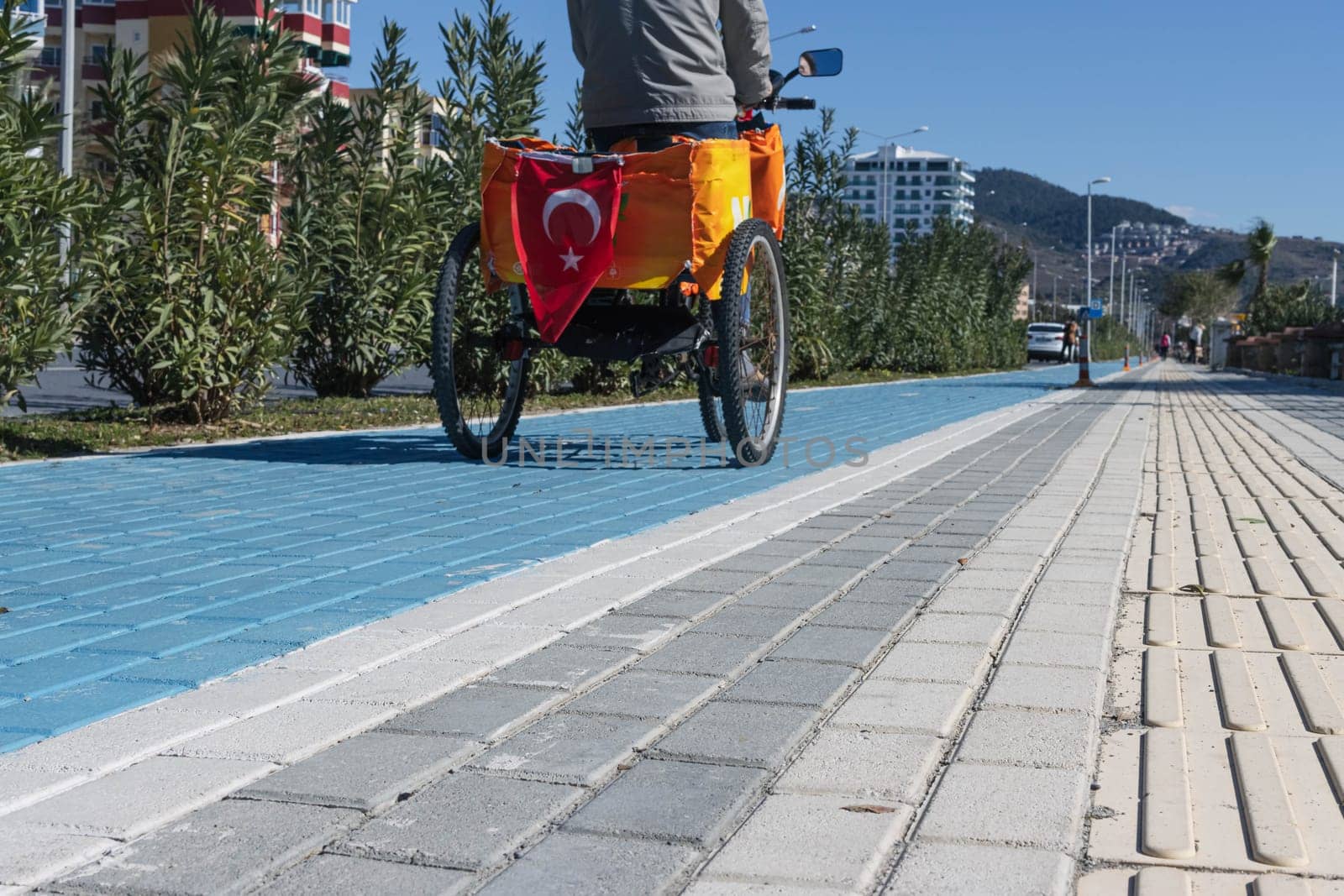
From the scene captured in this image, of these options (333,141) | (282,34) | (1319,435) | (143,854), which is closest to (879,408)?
(1319,435)

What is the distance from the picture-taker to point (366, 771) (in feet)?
8.94

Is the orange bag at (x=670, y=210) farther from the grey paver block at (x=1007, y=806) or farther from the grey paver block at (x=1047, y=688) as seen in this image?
the grey paver block at (x=1007, y=806)

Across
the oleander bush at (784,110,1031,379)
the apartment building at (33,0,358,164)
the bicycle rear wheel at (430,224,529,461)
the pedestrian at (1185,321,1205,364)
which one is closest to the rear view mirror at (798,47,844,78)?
the bicycle rear wheel at (430,224,529,461)

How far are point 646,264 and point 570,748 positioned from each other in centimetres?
476

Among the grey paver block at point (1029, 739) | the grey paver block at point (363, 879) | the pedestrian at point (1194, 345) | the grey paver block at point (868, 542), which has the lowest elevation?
the grey paver block at point (363, 879)

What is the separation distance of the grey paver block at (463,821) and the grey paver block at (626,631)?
1100 mm

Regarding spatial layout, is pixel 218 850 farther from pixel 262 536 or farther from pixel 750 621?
pixel 262 536

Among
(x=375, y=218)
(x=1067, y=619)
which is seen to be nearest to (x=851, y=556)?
(x=1067, y=619)

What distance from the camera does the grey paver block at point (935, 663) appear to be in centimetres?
350

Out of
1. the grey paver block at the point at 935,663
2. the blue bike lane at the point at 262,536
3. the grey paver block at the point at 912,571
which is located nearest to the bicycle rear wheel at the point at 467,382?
the blue bike lane at the point at 262,536

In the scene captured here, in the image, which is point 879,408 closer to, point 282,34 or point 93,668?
point 282,34

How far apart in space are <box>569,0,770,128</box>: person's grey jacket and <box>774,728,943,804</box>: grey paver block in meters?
5.12

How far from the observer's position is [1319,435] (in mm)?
13961

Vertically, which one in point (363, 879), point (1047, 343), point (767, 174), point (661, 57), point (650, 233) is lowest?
point (363, 879)
